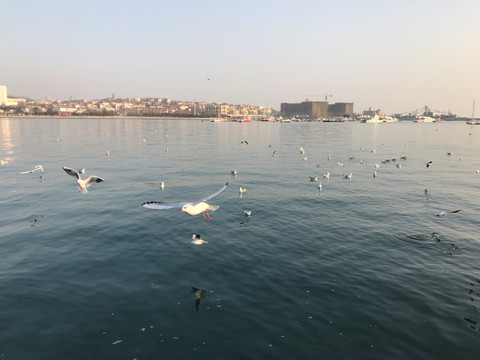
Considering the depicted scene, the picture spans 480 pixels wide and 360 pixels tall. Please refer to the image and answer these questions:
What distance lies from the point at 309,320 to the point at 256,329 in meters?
1.82

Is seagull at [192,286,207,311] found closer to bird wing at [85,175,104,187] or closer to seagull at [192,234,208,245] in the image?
seagull at [192,234,208,245]

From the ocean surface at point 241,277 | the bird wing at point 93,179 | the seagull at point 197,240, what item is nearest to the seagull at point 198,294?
the ocean surface at point 241,277

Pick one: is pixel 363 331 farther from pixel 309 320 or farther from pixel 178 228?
pixel 178 228

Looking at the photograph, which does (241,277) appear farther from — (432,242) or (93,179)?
(432,242)

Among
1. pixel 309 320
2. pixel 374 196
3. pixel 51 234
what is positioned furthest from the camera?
pixel 374 196

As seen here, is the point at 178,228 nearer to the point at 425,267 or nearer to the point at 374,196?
the point at 425,267

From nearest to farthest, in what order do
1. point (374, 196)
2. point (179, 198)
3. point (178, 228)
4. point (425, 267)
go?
point (425, 267)
point (178, 228)
point (179, 198)
point (374, 196)

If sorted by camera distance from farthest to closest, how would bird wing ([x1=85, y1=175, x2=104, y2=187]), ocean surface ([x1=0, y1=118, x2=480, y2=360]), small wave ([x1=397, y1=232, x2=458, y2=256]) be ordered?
small wave ([x1=397, y1=232, x2=458, y2=256])
bird wing ([x1=85, y1=175, x2=104, y2=187])
ocean surface ([x1=0, y1=118, x2=480, y2=360])

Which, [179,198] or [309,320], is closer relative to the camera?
[309,320]

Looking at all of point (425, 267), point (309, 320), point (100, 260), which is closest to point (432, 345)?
point (309, 320)

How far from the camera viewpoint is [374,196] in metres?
27.2

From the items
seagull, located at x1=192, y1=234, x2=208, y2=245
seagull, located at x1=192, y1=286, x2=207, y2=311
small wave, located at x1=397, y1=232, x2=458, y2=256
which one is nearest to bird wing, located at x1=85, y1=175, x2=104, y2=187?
seagull, located at x1=192, y1=234, x2=208, y2=245

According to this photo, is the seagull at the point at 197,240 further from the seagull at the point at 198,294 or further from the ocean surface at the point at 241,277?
the seagull at the point at 198,294

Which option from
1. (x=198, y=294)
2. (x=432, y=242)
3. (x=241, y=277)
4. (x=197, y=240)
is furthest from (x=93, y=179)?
(x=432, y=242)
